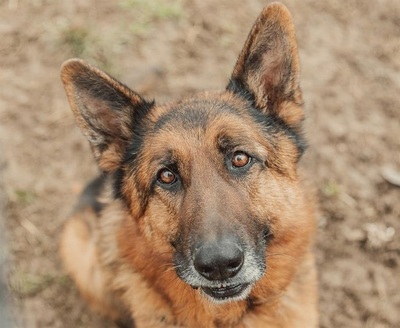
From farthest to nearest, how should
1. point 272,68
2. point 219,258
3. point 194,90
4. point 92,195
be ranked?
point 194,90
point 92,195
point 272,68
point 219,258

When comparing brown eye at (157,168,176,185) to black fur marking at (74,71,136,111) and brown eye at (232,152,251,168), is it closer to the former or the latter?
brown eye at (232,152,251,168)

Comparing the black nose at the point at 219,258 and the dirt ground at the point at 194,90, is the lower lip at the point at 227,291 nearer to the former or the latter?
the black nose at the point at 219,258

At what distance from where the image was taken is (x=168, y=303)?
4504 millimetres

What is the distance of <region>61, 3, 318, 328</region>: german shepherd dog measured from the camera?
391 cm

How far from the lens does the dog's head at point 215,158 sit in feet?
12.6

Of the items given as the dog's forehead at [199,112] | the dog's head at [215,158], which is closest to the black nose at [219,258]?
the dog's head at [215,158]

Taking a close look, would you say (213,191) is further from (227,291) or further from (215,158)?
(227,291)

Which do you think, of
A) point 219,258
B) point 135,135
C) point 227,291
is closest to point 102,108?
point 135,135

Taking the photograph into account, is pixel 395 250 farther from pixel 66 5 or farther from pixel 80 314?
pixel 66 5

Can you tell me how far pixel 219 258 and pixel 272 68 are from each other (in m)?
1.49

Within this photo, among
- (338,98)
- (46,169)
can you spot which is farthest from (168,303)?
(338,98)

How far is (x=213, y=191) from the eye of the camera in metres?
3.90

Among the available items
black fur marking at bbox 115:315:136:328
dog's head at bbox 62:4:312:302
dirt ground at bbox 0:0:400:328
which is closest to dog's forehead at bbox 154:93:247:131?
dog's head at bbox 62:4:312:302

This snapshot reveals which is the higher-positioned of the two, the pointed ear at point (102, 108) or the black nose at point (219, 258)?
the pointed ear at point (102, 108)
